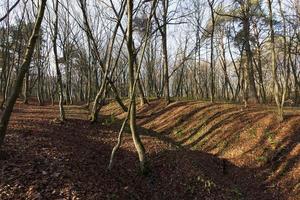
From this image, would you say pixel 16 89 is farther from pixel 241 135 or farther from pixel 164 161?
pixel 241 135

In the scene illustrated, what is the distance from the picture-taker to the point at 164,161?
13.3 m

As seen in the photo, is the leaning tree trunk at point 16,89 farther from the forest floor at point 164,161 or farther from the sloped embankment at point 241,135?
the sloped embankment at point 241,135

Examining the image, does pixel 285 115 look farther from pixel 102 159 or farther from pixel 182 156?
pixel 102 159

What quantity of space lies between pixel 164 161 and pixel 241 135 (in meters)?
5.58

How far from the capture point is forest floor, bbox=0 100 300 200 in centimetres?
941

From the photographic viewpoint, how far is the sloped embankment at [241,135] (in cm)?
1327

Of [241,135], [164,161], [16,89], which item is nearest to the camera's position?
[16,89]

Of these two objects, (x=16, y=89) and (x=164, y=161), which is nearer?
(x=16, y=89)

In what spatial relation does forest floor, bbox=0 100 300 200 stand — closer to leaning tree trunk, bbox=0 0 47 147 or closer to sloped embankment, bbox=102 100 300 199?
sloped embankment, bbox=102 100 300 199

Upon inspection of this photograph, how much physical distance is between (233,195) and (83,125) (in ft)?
32.5

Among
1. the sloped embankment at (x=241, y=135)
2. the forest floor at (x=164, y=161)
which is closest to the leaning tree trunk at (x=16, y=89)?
the forest floor at (x=164, y=161)

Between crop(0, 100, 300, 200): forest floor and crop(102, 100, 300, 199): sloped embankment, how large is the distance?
5 cm

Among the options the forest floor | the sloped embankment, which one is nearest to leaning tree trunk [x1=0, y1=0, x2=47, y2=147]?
the forest floor

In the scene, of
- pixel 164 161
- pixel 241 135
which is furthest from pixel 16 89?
pixel 241 135
